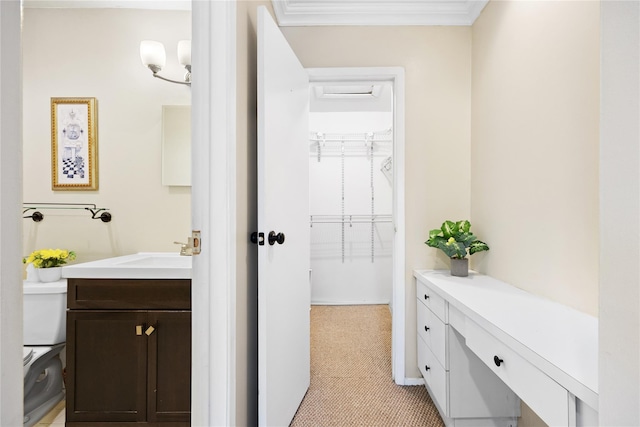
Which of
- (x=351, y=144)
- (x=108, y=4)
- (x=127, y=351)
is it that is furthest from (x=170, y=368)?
(x=351, y=144)

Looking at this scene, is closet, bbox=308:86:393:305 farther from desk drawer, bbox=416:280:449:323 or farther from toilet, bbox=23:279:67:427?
toilet, bbox=23:279:67:427

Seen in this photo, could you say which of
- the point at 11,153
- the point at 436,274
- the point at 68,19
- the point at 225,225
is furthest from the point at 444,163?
the point at 68,19

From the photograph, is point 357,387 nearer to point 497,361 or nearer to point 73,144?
point 497,361

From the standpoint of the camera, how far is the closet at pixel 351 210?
3.85 meters

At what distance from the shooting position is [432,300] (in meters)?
1.80

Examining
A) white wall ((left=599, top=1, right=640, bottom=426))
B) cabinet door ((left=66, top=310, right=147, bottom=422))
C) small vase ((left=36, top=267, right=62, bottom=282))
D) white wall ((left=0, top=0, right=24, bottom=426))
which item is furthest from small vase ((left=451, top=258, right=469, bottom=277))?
small vase ((left=36, top=267, right=62, bottom=282))

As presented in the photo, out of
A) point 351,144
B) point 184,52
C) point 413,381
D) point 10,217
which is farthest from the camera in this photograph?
point 351,144

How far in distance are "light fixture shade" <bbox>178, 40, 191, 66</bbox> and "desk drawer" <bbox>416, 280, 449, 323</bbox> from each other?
205cm

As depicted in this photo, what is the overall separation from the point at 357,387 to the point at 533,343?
139 centimetres

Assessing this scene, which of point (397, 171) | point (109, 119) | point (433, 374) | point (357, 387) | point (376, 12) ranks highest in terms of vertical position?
point (376, 12)

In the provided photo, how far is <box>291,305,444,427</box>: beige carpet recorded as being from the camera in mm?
1758

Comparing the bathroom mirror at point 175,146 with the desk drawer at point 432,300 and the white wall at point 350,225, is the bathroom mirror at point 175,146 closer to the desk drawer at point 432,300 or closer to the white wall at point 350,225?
the desk drawer at point 432,300

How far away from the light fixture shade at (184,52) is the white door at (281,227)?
0.73 metres

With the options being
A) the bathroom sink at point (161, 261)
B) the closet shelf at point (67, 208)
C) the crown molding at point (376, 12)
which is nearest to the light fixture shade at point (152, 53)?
the crown molding at point (376, 12)
